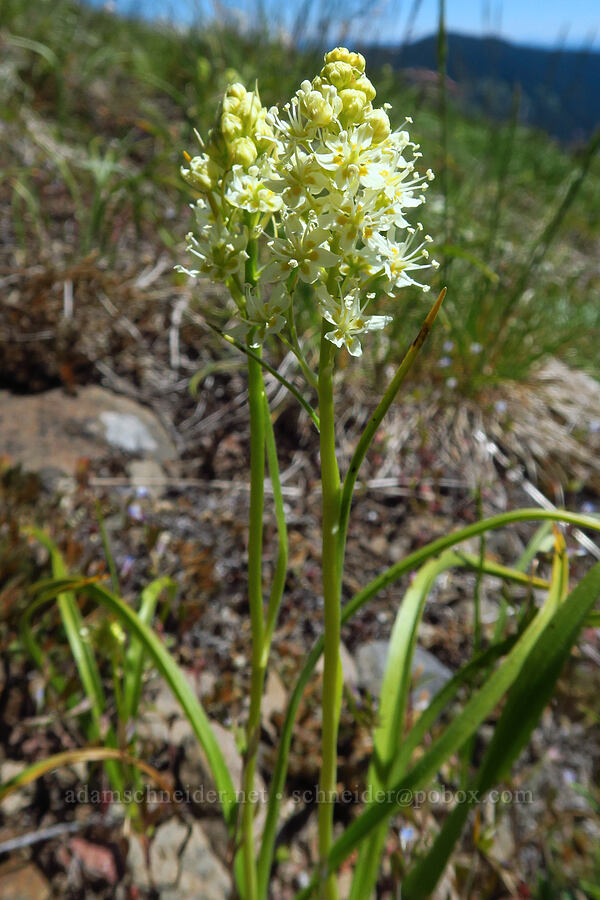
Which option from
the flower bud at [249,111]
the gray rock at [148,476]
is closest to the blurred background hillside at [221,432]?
the gray rock at [148,476]

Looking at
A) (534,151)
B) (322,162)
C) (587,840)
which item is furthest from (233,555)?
(534,151)

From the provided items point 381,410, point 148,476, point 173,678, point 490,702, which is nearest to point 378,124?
point 381,410

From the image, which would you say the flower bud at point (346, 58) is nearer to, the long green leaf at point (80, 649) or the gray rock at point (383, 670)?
the long green leaf at point (80, 649)

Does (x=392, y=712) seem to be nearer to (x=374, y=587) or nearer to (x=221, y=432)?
(x=374, y=587)

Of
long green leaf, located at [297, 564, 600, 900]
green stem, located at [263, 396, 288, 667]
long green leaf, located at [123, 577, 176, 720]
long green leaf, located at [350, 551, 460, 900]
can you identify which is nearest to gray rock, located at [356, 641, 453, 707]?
long green leaf, located at [350, 551, 460, 900]

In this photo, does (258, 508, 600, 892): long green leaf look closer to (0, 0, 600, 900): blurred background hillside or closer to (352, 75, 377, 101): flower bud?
(0, 0, 600, 900): blurred background hillside

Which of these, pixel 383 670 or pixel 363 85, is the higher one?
pixel 363 85

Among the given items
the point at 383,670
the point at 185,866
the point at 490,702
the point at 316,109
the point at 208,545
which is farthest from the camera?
the point at 208,545
